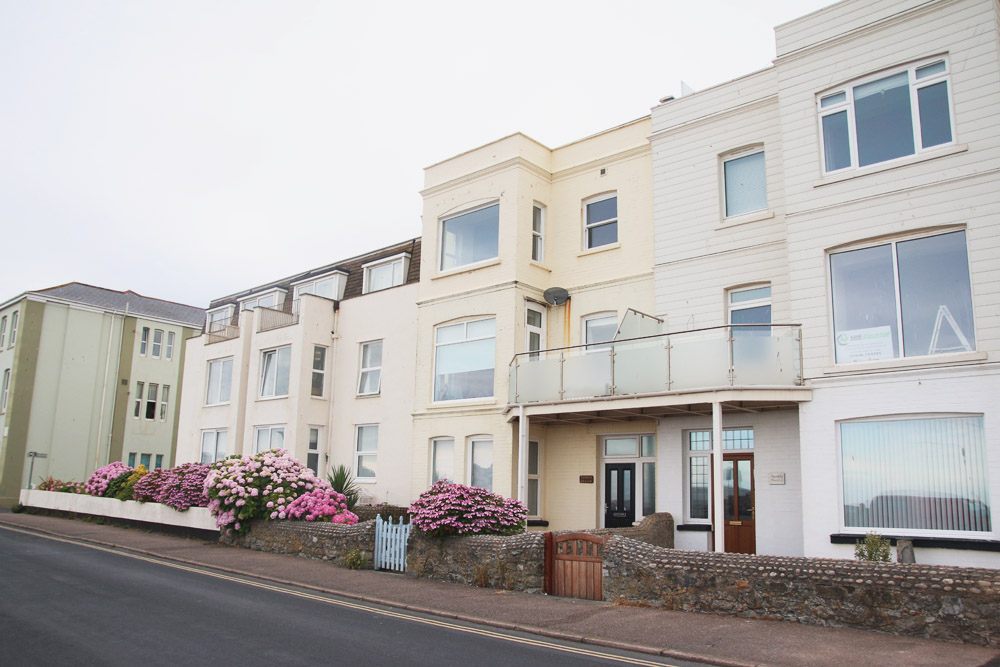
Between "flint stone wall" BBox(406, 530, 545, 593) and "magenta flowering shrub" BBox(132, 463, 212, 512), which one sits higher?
"magenta flowering shrub" BBox(132, 463, 212, 512)

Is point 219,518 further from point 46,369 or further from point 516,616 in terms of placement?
point 46,369

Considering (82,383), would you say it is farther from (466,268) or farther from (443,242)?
(466,268)

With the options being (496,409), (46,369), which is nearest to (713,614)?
(496,409)

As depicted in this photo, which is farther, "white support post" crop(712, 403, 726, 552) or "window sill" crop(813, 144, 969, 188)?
"white support post" crop(712, 403, 726, 552)

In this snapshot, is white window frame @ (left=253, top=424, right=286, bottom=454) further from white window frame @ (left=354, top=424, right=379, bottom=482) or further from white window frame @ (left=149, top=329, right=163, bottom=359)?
white window frame @ (left=149, top=329, right=163, bottom=359)

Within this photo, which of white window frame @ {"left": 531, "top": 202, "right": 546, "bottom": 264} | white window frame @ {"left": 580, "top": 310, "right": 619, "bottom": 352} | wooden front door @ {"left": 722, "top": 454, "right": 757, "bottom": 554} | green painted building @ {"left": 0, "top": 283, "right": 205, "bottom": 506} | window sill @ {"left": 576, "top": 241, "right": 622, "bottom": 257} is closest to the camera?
wooden front door @ {"left": 722, "top": 454, "right": 757, "bottom": 554}

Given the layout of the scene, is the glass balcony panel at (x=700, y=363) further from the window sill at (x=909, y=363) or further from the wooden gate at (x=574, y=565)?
the wooden gate at (x=574, y=565)

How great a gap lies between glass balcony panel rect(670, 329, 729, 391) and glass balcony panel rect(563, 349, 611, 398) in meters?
1.69

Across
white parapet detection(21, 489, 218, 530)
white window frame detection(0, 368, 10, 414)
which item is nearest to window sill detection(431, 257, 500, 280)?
white parapet detection(21, 489, 218, 530)

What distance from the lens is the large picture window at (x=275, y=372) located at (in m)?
26.7

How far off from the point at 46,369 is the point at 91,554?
85.2 ft

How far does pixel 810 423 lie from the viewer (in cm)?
1416

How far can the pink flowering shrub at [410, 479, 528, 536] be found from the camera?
14.5 meters

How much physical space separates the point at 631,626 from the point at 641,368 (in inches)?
270
